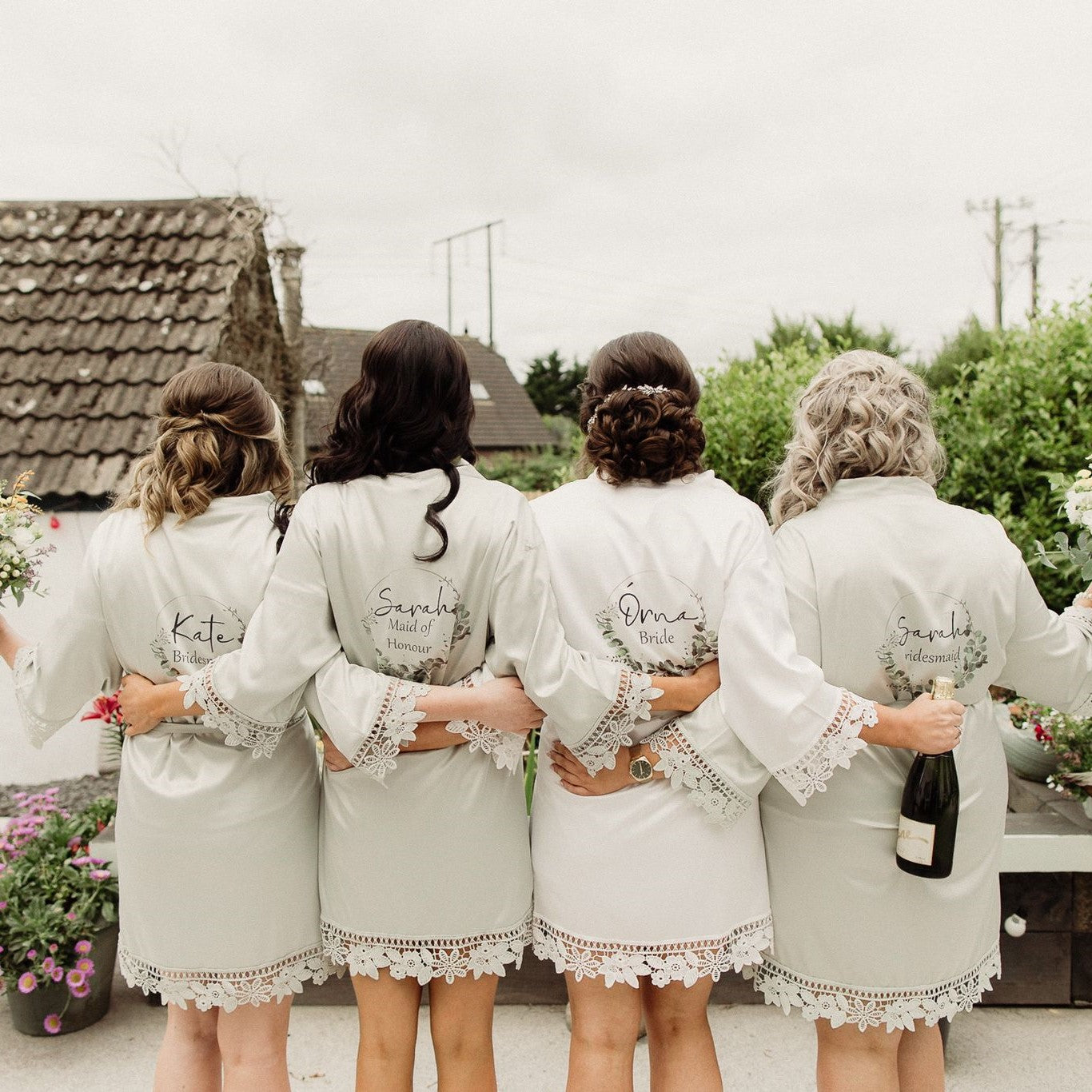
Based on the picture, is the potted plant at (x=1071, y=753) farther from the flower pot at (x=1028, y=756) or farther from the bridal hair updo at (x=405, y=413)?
the bridal hair updo at (x=405, y=413)

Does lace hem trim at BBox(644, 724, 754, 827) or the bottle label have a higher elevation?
lace hem trim at BBox(644, 724, 754, 827)

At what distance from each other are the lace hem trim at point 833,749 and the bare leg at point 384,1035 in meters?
0.99

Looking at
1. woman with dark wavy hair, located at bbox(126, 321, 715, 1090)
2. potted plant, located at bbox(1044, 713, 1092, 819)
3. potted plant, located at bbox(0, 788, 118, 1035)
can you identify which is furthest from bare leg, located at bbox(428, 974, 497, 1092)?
potted plant, located at bbox(1044, 713, 1092, 819)

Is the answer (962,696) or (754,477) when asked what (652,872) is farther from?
(754,477)

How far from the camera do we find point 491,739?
2025 millimetres

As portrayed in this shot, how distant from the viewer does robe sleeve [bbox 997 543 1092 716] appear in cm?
216

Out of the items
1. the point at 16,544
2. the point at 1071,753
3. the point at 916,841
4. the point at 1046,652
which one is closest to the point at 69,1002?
the point at 16,544

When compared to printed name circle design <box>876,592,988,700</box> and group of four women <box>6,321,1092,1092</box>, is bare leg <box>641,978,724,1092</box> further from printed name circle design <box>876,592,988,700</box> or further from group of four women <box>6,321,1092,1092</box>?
printed name circle design <box>876,592,988,700</box>

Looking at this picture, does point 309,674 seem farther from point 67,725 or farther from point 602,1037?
point 67,725

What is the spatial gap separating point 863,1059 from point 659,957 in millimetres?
573

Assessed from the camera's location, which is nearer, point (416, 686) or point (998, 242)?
point (416, 686)

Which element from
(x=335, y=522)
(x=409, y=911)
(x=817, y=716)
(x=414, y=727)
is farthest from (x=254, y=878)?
(x=817, y=716)

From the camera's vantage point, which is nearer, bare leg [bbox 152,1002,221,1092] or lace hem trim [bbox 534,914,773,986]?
lace hem trim [bbox 534,914,773,986]

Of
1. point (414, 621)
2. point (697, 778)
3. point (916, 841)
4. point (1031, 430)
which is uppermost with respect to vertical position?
point (1031, 430)
